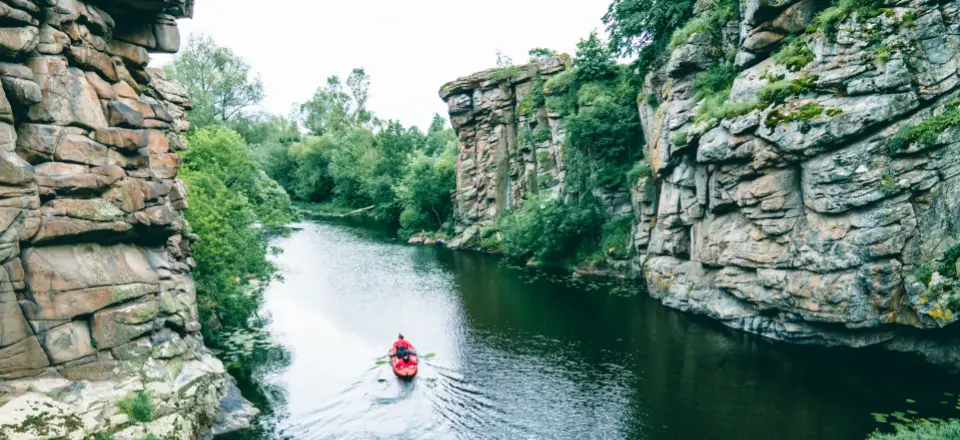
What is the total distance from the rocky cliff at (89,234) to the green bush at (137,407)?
5.3 inches

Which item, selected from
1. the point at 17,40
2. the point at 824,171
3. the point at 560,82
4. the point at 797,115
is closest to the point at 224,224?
the point at 17,40

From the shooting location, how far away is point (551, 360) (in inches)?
931

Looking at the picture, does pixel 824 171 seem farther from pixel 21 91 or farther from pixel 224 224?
pixel 21 91

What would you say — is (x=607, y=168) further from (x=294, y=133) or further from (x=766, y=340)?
(x=294, y=133)

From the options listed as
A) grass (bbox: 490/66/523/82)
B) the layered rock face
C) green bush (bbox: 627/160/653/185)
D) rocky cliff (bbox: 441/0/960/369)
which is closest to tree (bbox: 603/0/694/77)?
rocky cliff (bbox: 441/0/960/369)

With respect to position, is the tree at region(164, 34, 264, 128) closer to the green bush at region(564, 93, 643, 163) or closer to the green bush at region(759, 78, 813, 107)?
the green bush at region(564, 93, 643, 163)

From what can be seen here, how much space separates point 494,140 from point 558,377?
33132 mm

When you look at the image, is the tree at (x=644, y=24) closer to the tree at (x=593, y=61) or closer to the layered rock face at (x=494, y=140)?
the tree at (x=593, y=61)

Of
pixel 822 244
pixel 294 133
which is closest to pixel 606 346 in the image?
pixel 822 244

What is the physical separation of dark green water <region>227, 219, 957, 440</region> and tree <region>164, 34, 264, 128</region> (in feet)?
67.3

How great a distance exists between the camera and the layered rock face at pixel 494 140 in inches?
1923

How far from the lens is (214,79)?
46.6 meters

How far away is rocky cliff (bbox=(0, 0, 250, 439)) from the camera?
12.8m

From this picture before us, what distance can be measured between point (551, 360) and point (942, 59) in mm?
16772
